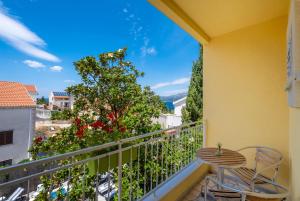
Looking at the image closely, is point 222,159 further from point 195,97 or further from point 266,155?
point 195,97

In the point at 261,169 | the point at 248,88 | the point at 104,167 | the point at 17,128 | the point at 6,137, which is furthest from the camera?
the point at 17,128

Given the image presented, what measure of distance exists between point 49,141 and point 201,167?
541cm

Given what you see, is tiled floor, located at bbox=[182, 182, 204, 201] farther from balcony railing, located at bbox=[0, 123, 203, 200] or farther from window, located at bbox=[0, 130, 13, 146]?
window, located at bbox=[0, 130, 13, 146]

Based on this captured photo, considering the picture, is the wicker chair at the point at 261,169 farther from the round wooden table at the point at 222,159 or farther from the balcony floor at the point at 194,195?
the balcony floor at the point at 194,195

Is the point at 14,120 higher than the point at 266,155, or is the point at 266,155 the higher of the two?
the point at 266,155

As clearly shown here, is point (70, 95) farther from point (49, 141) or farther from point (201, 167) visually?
point (201, 167)

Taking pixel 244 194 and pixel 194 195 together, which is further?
pixel 194 195

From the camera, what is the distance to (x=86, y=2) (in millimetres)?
22234

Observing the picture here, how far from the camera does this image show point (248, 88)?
327 cm

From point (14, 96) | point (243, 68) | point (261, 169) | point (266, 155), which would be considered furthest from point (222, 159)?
point (14, 96)

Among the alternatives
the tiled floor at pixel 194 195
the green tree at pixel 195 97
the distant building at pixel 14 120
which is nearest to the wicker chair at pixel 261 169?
the tiled floor at pixel 194 195

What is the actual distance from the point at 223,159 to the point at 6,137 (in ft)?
43.6

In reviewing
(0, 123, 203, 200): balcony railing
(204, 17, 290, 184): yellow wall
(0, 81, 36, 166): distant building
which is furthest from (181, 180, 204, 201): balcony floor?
(0, 81, 36, 166): distant building

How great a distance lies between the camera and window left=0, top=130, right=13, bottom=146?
37.6 ft
